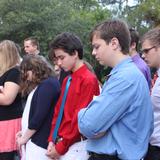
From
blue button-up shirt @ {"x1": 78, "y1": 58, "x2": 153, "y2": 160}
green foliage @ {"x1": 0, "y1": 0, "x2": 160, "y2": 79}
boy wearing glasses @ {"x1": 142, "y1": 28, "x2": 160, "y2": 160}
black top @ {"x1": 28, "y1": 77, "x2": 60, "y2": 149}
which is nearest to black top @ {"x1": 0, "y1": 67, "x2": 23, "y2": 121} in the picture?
black top @ {"x1": 28, "y1": 77, "x2": 60, "y2": 149}

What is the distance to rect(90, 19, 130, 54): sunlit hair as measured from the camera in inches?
107

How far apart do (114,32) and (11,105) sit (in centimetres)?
195

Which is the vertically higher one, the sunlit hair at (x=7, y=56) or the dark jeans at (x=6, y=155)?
the sunlit hair at (x=7, y=56)

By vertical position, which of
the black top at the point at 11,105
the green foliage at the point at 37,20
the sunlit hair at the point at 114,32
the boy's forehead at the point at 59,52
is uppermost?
the sunlit hair at the point at 114,32

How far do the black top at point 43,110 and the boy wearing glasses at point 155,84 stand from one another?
101 cm

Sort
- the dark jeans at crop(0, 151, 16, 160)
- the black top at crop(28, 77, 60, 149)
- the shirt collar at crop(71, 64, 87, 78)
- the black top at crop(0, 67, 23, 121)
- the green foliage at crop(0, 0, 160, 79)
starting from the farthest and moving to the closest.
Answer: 1. the green foliage at crop(0, 0, 160, 79)
2. the dark jeans at crop(0, 151, 16, 160)
3. the black top at crop(0, 67, 23, 121)
4. the black top at crop(28, 77, 60, 149)
5. the shirt collar at crop(71, 64, 87, 78)

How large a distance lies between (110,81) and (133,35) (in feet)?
5.79

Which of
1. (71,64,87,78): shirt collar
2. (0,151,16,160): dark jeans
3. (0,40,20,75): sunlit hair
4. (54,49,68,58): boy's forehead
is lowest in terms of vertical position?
(0,151,16,160): dark jeans

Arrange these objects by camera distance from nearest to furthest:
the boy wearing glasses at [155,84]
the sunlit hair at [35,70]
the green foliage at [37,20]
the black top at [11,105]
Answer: the boy wearing glasses at [155,84], the sunlit hair at [35,70], the black top at [11,105], the green foliage at [37,20]

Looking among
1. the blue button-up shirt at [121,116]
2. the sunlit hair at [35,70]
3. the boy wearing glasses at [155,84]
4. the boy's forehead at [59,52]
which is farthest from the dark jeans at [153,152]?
the sunlit hair at [35,70]

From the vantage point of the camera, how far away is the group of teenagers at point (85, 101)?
8.53 feet

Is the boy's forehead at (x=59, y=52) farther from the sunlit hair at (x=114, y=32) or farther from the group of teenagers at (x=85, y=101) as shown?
the sunlit hair at (x=114, y=32)

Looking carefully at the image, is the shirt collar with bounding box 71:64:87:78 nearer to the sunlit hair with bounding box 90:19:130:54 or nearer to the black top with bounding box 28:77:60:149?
the black top with bounding box 28:77:60:149

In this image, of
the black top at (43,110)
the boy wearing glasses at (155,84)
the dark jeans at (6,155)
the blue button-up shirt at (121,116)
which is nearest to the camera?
the blue button-up shirt at (121,116)
